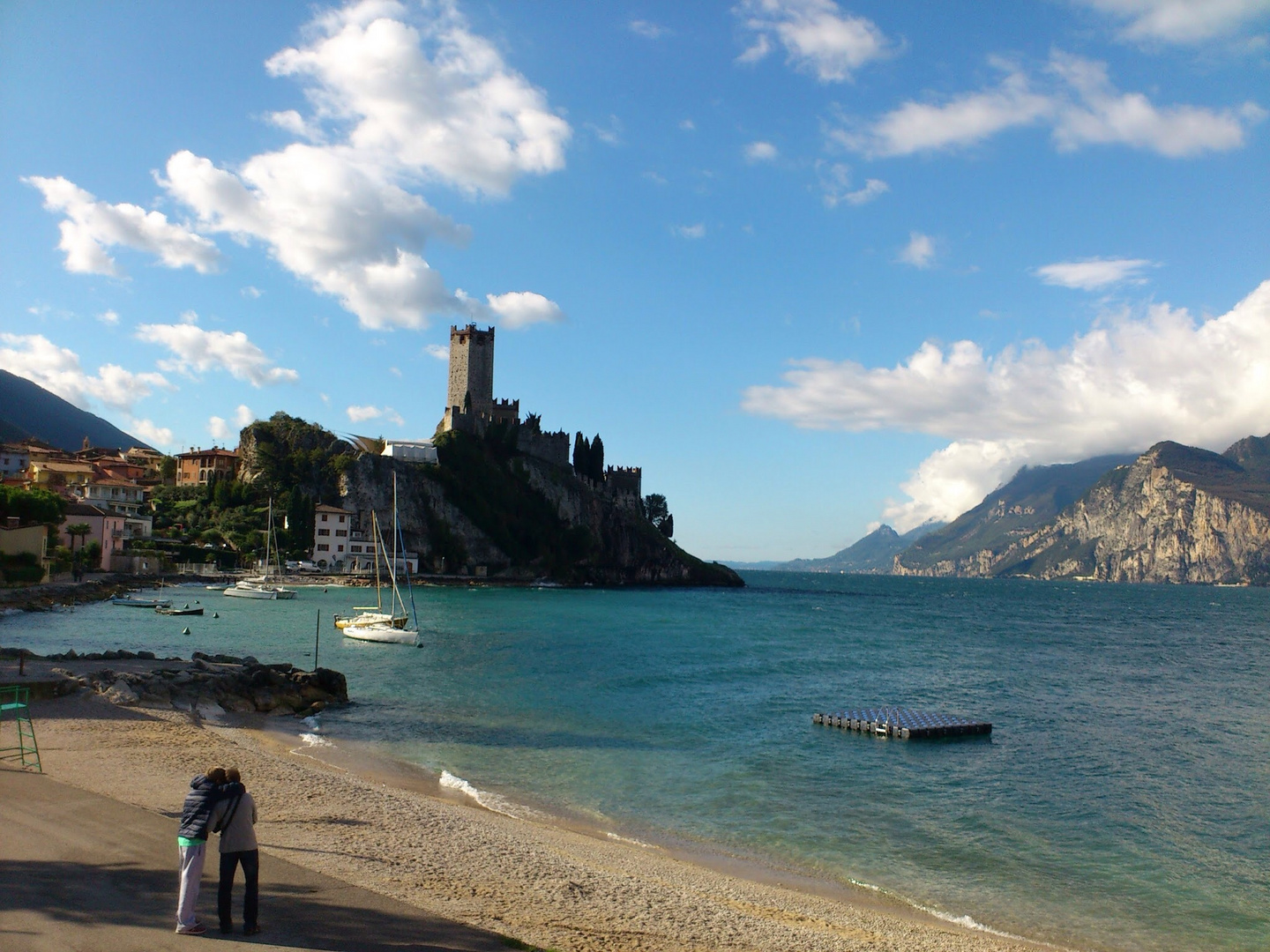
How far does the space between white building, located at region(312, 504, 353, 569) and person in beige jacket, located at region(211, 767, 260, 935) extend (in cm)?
11346

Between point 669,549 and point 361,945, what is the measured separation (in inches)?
5991

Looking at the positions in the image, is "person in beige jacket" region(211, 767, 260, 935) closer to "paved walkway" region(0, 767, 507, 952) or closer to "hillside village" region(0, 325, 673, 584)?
"paved walkway" region(0, 767, 507, 952)

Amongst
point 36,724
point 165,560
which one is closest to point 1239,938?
point 36,724

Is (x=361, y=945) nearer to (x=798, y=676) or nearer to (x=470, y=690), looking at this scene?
(x=470, y=690)

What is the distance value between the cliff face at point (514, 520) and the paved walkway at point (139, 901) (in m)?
111

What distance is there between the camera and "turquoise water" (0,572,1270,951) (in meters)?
15.4

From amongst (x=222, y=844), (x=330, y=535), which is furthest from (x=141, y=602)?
(x=222, y=844)

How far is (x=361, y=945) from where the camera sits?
784 cm

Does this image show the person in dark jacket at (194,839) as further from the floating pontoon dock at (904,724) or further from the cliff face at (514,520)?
the cliff face at (514,520)

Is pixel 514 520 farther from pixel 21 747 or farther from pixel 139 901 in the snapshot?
pixel 139 901

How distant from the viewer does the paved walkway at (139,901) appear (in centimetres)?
762

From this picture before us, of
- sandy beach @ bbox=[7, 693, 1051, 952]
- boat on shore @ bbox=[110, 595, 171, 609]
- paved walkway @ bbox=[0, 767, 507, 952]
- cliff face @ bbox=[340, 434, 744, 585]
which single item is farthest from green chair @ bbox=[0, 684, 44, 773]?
cliff face @ bbox=[340, 434, 744, 585]

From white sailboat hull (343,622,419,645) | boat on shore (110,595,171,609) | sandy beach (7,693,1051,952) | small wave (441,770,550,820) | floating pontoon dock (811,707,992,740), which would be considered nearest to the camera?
sandy beach (7,693,1051,952)

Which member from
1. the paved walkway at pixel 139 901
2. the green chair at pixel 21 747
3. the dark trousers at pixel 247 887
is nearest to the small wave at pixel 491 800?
the paved walkway at pixel 139 901
